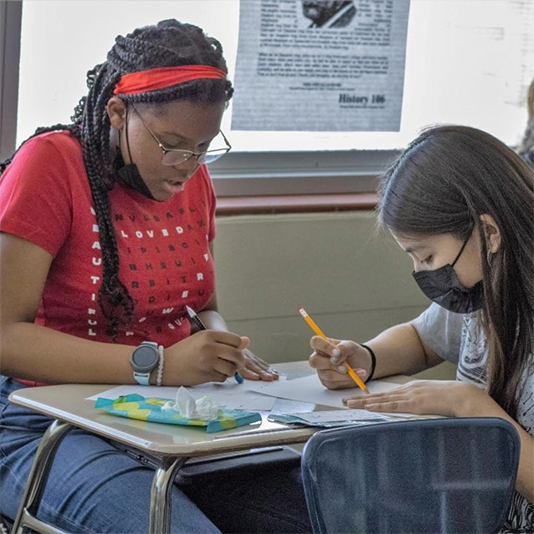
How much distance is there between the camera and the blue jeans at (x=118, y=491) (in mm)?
1741

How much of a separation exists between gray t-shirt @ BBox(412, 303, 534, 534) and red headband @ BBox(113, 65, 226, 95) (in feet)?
2.34

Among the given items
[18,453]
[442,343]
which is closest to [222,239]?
[442,343]

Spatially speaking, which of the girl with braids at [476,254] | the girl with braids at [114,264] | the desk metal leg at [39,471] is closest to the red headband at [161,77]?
the girl with braids at [114,264]

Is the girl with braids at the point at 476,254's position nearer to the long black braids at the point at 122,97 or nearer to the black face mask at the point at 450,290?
the black face mask at the point at 450,290

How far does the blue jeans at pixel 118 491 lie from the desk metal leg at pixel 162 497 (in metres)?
0.09

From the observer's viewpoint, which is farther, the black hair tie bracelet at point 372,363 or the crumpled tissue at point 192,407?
Answer: the black hair tie bracelet at point 372,363

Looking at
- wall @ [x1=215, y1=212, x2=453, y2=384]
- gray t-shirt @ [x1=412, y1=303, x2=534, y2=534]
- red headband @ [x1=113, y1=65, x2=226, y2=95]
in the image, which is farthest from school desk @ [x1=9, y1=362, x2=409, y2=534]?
wall @ [x1=215, y1=212, x2=453, y2=384]

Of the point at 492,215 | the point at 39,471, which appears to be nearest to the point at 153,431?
the point at 39,471

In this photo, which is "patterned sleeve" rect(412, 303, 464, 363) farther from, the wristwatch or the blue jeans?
the wristwatch

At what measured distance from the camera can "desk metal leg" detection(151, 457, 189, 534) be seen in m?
1.58

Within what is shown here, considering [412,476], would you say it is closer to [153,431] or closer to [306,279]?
[153,431]

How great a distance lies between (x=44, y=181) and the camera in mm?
1997

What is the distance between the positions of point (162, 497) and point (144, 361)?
39 centimetres

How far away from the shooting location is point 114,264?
2.06 meters
